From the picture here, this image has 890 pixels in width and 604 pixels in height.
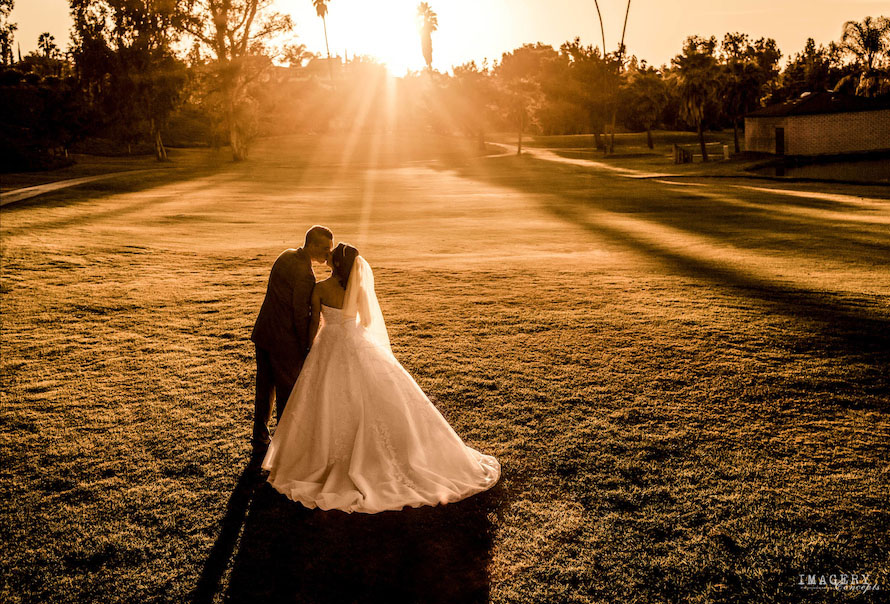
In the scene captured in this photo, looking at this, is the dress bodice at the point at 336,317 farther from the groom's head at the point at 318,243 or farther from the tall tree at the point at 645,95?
the tall tree at the point at 645,95

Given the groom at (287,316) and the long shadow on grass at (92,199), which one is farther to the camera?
the long shadow on grass at (92,199)

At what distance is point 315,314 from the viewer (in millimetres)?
6410

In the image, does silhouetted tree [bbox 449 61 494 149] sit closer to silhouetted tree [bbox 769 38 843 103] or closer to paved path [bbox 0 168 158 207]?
silhouetted tree [bbox 769 38 843 103]

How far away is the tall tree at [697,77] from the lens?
62.9 m

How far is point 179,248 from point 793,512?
1816 cm

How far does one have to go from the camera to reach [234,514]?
5855 mm

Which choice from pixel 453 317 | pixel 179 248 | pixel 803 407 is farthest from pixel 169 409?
pixel 179 248

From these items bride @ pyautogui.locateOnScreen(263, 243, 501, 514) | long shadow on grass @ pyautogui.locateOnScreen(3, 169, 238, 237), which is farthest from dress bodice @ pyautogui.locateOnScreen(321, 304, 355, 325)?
long shadow on grass @ pyautogui.locateOnScreen(3, 169, 238, 237)

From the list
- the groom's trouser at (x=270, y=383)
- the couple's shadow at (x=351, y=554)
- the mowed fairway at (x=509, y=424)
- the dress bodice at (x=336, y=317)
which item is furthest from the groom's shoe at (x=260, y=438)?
the dress bodice at (x=336, y=317)

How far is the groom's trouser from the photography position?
22.1 feet

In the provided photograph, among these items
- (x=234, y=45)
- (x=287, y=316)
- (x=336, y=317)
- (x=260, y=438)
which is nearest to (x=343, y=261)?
(x=336, y=317)

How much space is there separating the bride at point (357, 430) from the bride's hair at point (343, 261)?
0.03 ft

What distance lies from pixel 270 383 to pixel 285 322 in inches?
33.9

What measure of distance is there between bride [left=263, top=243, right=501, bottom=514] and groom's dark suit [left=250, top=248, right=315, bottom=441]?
0.26 m
